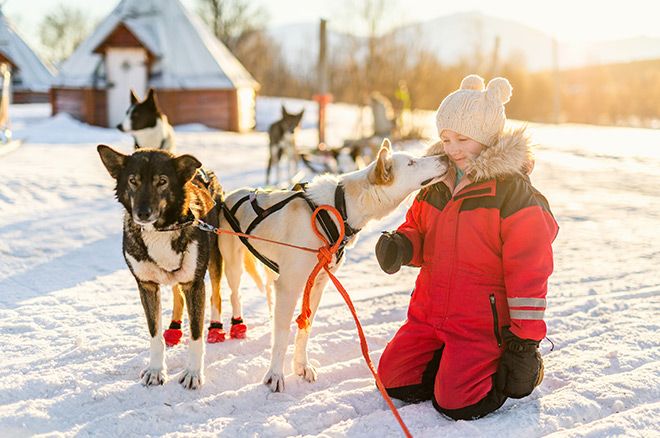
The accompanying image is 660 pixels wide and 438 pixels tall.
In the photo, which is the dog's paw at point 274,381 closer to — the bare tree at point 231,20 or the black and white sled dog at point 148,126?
the black and white sled dog at point 148,126

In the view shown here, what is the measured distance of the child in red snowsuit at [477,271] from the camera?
2.81 m

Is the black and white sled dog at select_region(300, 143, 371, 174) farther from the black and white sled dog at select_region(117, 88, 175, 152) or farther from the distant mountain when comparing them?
the distant mountain

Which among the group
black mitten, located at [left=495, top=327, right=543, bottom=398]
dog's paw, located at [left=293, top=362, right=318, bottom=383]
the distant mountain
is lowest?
dog's paw, located at [left=293, top=362, right=318, bottom=383]

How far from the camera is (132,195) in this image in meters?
2.82

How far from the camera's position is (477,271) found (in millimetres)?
2979

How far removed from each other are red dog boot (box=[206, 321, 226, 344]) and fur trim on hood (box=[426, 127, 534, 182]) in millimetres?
1849

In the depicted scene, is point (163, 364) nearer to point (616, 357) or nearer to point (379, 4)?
point (616, 357)

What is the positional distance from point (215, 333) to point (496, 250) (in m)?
1.84

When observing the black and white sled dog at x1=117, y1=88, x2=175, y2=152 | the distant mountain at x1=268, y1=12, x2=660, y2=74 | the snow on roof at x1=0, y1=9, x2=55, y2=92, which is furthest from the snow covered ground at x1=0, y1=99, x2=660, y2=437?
the snow on roof at x1=0, y1=9, x2=55, y2=92

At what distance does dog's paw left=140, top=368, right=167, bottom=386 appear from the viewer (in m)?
3.17

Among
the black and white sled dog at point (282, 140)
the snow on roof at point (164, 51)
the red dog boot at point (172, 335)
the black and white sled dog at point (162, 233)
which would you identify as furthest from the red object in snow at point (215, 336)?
the snow on roof at point (164, 51)

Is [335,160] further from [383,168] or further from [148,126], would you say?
[383,168]

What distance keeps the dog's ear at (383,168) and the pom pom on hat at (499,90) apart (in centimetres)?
57

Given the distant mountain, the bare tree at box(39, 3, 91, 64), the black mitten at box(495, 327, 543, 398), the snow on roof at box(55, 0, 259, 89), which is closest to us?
the black mitten at box(495, 327, 543, 398)
